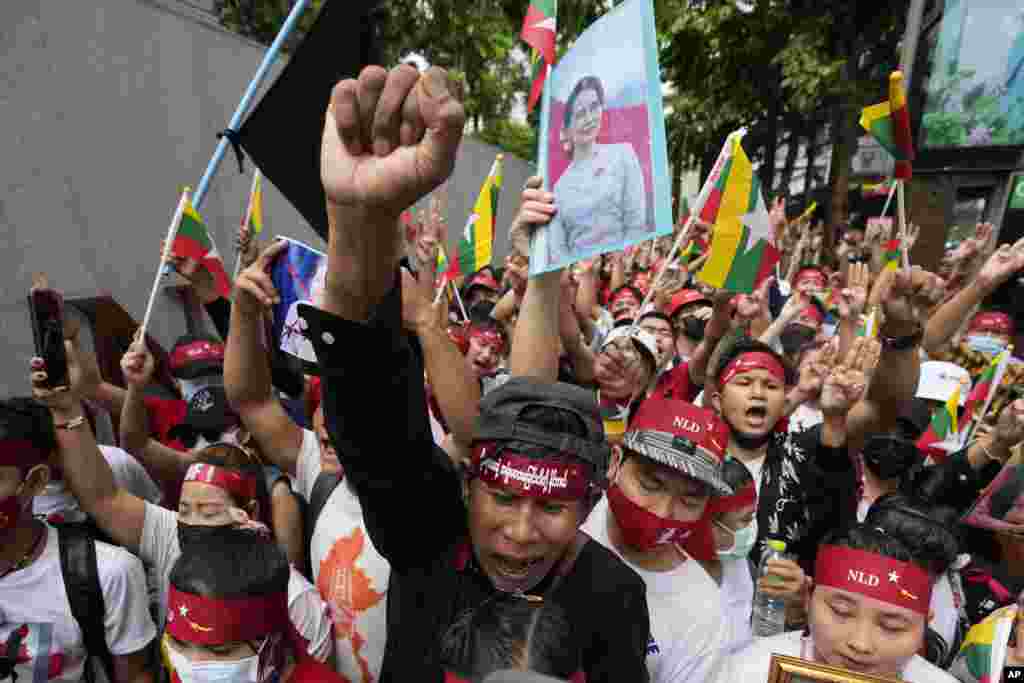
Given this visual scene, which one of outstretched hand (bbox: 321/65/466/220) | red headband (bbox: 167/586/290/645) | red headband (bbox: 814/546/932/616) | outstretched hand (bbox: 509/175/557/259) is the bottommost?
red headband (bbox: 814/546/932/616)

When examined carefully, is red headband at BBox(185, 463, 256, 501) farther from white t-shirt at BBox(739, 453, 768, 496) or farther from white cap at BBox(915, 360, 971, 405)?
white cap at BBox(915, 360, 971, 405)

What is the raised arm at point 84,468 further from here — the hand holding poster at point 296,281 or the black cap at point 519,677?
the black cap at point 519,677

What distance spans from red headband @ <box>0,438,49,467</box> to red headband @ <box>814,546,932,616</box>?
2.49m

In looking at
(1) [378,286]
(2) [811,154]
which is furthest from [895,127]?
(2) [811,154]

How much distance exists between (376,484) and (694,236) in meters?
3.35

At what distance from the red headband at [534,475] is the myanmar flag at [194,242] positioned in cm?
224

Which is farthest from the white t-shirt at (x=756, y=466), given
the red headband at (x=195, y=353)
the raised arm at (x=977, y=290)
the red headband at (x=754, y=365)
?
the red headband at (x=195, y=353)

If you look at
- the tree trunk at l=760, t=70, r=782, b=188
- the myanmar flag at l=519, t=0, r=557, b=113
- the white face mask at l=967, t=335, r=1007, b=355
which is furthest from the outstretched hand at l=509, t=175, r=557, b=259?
the tree trunk at l=760, t=70, r=782, b=188

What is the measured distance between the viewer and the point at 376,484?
3.46 ft

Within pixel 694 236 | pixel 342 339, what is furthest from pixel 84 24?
pixel 342 339

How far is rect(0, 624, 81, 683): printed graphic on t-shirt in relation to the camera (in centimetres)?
186

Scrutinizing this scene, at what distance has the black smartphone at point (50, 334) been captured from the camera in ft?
6.88

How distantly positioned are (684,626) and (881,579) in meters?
0.53

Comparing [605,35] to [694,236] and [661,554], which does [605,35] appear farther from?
[694,236]
